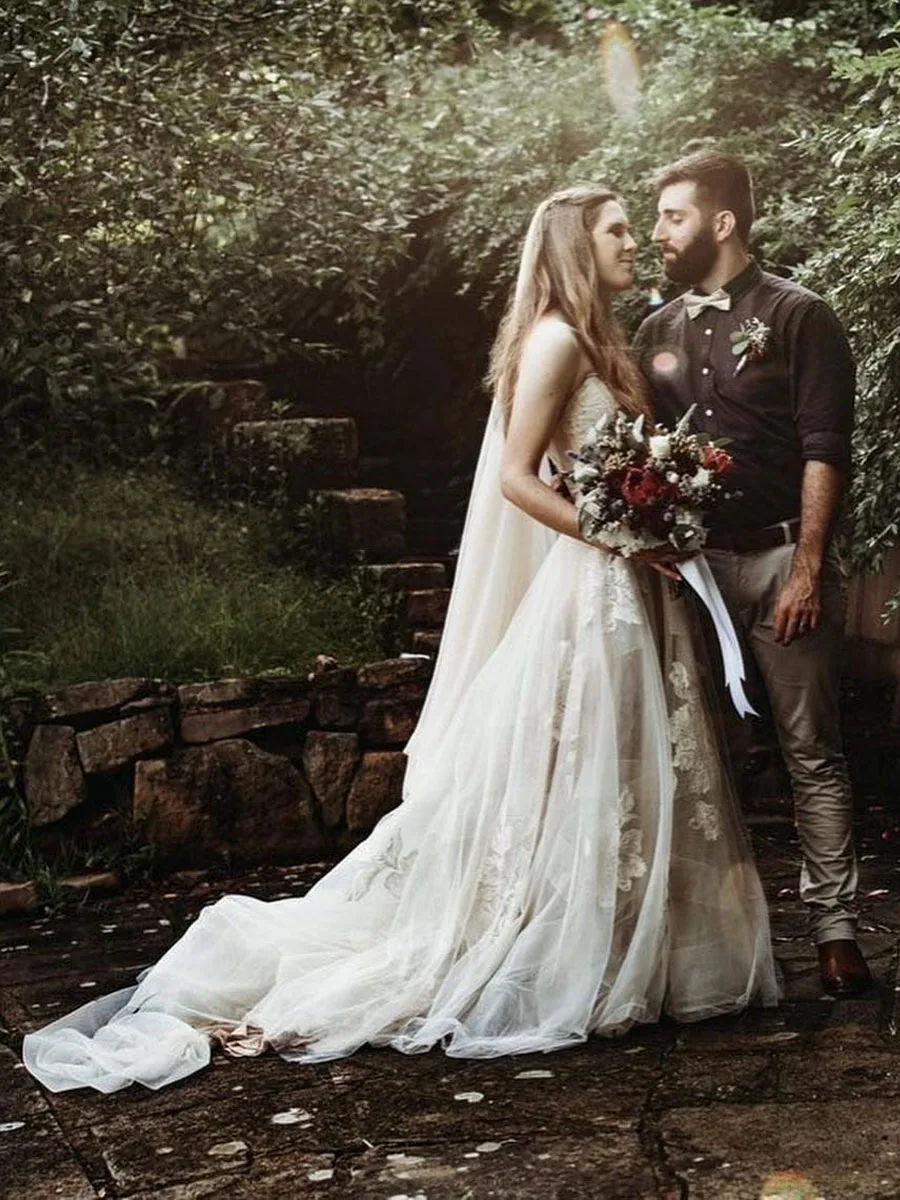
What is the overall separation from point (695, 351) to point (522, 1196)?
7.89ft

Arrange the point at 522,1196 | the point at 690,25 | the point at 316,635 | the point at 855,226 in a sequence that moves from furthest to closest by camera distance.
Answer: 1. the point at 690,25
2. the point at 316,635
3. the point at 855,226
4. the point at 522,1196

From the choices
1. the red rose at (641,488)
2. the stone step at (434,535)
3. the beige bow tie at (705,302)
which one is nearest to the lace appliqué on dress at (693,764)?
the red rose at (641,488)

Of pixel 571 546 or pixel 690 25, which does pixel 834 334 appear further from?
pixel 690 25

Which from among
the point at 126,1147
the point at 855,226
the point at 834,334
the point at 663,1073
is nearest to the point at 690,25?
the point at 855,226

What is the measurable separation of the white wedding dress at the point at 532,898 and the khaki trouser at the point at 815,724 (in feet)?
0.73

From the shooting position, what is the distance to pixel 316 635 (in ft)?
22.8

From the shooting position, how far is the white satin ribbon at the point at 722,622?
4238 mm

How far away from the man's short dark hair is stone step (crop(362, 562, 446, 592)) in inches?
123

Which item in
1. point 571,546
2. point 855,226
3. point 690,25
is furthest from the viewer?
point 690,25

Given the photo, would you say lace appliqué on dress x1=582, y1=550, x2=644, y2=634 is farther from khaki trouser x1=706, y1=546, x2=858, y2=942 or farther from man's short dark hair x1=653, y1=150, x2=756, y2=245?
man's short dark hair x1=653, y1=150, x2=756, y2=245

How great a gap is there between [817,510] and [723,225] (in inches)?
33.4

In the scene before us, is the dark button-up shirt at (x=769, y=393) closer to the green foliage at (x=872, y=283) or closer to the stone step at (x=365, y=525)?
the green foliage at (x=872, y=283)

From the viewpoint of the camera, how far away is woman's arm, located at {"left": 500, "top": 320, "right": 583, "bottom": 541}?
4.30 meters

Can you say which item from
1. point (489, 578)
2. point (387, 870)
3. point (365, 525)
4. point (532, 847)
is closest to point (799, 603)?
point (489, 578)
